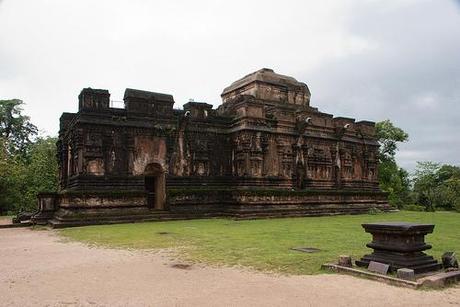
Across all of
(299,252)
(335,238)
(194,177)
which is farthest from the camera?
(194,177)

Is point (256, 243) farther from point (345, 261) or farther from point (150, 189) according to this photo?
point (150, 189)

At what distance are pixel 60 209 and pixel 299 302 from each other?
15.5m

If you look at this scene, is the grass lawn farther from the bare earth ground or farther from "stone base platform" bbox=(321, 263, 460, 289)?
the bare earth ground

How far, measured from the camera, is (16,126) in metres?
43.1

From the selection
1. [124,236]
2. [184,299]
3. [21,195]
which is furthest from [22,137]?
[184,299]

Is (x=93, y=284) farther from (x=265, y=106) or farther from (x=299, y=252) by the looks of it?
(x=265, y=106)

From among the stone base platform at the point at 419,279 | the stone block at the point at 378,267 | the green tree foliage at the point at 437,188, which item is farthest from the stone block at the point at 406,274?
the green tree foliage at the point at 437,188

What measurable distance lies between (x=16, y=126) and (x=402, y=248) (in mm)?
43832

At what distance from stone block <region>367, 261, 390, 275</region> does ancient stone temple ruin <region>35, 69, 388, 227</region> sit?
1233 cm

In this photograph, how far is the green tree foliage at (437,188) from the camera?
38062mm

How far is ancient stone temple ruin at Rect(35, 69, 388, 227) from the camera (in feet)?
62.7

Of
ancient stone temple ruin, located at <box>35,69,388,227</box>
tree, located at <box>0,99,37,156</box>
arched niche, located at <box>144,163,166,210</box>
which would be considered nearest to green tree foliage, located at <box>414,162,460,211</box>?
ancient stone temple ruin, located at <box>35,69,388,227</box>

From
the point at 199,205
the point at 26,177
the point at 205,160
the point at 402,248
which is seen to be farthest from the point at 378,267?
the point at 26,177

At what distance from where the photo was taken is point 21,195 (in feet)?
99.1
